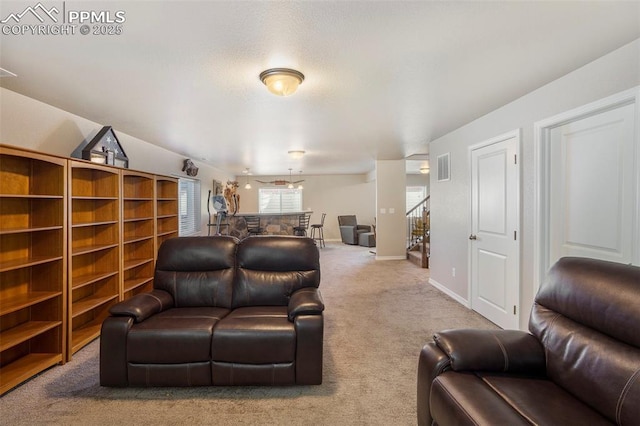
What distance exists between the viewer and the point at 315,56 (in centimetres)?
217

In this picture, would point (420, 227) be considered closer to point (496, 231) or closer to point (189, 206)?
point (496, 231)

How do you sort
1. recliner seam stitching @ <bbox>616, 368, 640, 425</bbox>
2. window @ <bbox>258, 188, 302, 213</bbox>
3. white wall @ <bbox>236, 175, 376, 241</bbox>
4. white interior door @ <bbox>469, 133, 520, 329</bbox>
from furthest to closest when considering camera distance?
window @ <bbox>258, 188, 302, 213</bbox> < white wall @ <bbox>236, 175, 376, 241</bbox> < white interior door @ <bbox>469, 133, 520, 329</bbox> < recliner seam stitching @ <bbox>616, 368, 640, 425</bbox>

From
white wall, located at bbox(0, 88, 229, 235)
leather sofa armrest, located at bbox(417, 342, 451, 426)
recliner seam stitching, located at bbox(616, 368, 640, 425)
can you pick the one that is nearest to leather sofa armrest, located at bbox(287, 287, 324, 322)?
leather sofa armrest, located at bbox(417, 342, 451, 426)

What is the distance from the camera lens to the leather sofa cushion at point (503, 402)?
126cm

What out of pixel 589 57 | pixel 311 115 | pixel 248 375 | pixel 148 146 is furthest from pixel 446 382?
pixel 148 146

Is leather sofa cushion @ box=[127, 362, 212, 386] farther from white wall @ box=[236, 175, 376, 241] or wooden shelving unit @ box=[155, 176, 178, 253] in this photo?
white wall @ box=[236, 175, 376, 241]

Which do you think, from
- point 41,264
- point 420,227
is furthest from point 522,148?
point 420,227

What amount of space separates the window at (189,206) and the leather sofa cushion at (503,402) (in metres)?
5.90

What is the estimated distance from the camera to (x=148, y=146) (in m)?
5.02

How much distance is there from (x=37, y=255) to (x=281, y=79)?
2.58m

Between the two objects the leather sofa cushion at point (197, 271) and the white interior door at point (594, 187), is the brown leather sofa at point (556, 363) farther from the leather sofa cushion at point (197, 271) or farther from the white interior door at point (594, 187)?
the leather sofa cushion at point (197, 271)

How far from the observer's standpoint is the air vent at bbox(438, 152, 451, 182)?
4617mm

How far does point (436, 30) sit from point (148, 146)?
15.3ft

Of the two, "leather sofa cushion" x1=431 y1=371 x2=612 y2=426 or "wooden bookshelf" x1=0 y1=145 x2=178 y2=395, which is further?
"wooden bookshelf" x1=0 y1=145 x2=178 y2=395
